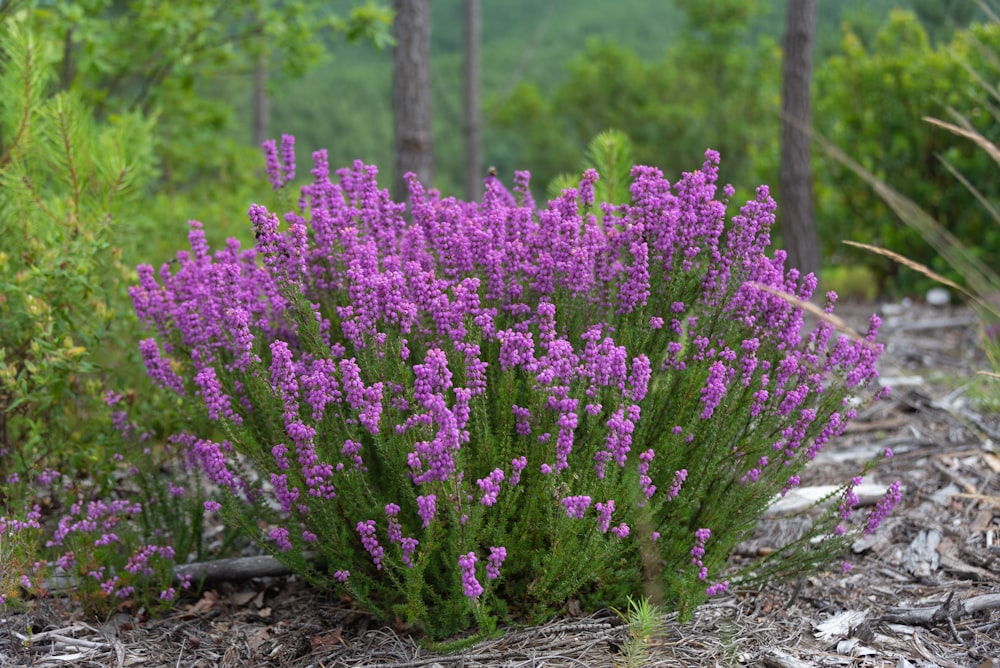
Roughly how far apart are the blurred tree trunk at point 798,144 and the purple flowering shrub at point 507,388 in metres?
5.12

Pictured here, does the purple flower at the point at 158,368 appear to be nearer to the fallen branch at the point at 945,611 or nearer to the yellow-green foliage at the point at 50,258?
the yellow-green foliage at the point at 50,258

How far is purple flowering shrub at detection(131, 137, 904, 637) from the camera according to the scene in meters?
2.50

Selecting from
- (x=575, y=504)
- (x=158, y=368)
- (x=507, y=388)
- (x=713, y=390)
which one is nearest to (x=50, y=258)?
(x=158, y=368)

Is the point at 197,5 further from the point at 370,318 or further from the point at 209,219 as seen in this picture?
the point at 370,318

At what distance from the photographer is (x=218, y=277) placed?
9.48ft

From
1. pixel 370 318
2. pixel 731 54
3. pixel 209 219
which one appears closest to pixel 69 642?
pixel 370 318

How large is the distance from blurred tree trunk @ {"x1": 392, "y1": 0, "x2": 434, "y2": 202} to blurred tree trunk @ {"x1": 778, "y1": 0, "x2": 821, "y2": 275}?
3115 mm

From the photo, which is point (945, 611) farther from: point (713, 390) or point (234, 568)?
point (234, 568)

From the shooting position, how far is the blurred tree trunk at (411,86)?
275 inches

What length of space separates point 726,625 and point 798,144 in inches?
236

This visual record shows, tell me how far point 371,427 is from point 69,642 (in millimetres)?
1474

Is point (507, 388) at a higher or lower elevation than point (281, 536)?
higher

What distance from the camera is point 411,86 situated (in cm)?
708

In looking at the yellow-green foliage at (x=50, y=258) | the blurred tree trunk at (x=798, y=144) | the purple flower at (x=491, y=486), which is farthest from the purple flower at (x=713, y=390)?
the blurred tree trunk at (x=798, y=144)
